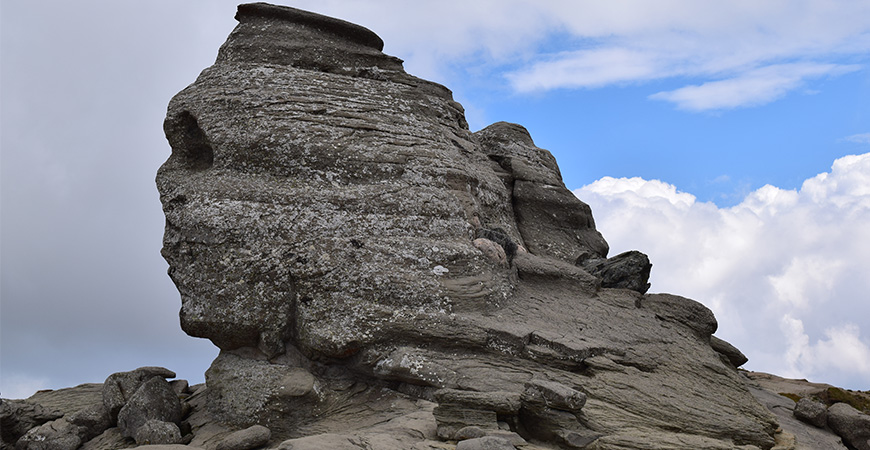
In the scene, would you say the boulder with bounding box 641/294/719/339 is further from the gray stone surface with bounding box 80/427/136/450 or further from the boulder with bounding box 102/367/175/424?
the gray stone surface with bounding box 80/427/136/450

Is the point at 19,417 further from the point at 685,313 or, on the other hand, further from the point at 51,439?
the point at 685,313

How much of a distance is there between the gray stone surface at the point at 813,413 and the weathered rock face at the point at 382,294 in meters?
1.48

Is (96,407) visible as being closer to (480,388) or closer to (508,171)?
(480,388)

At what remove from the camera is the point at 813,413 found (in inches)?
544

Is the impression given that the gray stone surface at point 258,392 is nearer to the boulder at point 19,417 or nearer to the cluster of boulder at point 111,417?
the cluster of boulder at point 111,417

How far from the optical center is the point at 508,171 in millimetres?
18312

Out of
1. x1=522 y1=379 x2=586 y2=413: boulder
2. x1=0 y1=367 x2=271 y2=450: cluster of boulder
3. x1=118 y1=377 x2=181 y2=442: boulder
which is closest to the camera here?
x1=522 y1=379 x2=586 y2=413: boulder

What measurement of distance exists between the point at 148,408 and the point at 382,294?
4.52 m

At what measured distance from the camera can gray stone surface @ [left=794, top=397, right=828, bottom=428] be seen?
45.3 ft

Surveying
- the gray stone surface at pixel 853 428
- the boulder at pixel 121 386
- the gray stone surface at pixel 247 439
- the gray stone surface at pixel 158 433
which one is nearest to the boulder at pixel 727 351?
the gray stone surface at pixel 853 428

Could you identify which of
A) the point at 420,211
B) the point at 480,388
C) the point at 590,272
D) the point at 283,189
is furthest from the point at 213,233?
the point at 590,272

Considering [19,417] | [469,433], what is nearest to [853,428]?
[469,433]

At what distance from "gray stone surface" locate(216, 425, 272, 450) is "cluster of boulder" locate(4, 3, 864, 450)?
3cm

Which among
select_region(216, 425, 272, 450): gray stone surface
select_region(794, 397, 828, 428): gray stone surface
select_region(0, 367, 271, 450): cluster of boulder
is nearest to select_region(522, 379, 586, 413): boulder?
select_region(216, 425, 272, 450): gray stone surface
